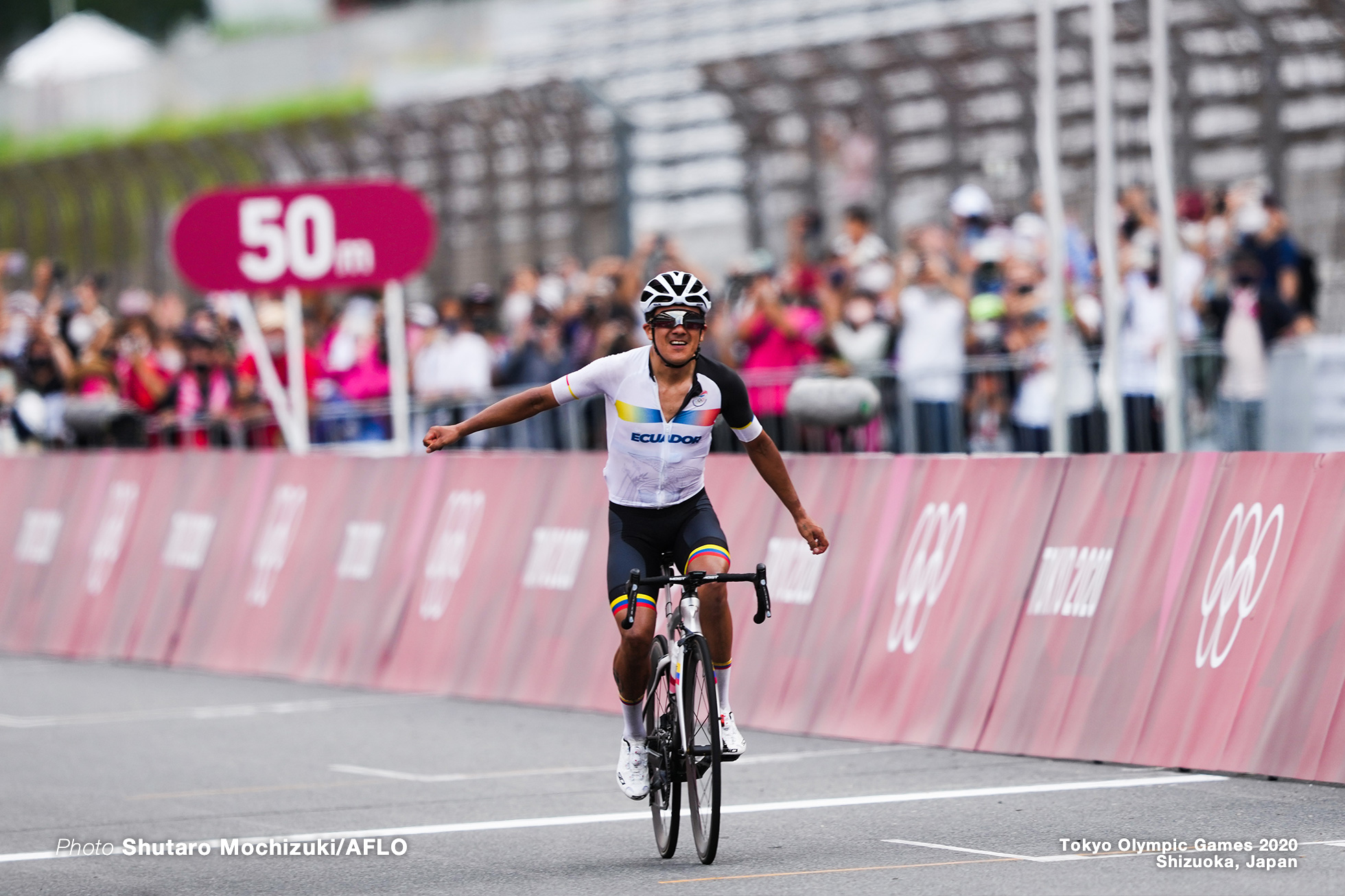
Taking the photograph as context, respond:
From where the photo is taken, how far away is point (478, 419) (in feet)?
29.2

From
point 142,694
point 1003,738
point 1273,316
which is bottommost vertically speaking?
point 142,694

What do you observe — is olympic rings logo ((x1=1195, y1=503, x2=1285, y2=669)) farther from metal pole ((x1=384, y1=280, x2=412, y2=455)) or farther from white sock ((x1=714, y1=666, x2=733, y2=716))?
metal pole ((x1=384, y1=280, x2=412, y2=455))

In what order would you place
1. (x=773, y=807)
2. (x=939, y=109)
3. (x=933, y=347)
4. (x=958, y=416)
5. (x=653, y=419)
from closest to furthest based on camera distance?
(x=653, y=419)
(x=773, y=807)
(x=958, y=416)
(x=933, y=347)
(x=939, y=109)

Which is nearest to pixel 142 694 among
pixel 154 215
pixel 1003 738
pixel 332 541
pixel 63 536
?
pixel 332 541

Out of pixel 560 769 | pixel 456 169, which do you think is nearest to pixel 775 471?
pixel 560 769

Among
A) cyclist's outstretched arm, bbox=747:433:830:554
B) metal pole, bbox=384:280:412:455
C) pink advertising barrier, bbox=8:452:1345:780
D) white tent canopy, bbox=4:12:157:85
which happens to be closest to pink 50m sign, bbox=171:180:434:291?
metal pole, bbox=384:280:412:455

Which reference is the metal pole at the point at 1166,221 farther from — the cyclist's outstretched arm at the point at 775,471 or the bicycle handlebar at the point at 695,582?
the bicycle handlebar at the point at 695,582

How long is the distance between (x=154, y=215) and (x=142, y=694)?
46.8ft

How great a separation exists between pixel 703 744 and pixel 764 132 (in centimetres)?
1346

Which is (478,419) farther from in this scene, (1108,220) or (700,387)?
(1108,220)

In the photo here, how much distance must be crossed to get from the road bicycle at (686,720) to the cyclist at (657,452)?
11 centimetres

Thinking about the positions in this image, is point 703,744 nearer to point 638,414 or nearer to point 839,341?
point 638,414

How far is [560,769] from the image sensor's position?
1130 centimetres

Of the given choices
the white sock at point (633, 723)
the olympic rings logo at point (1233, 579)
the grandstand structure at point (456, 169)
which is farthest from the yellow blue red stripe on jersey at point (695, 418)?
the grandstand structure at point (456, 169)
